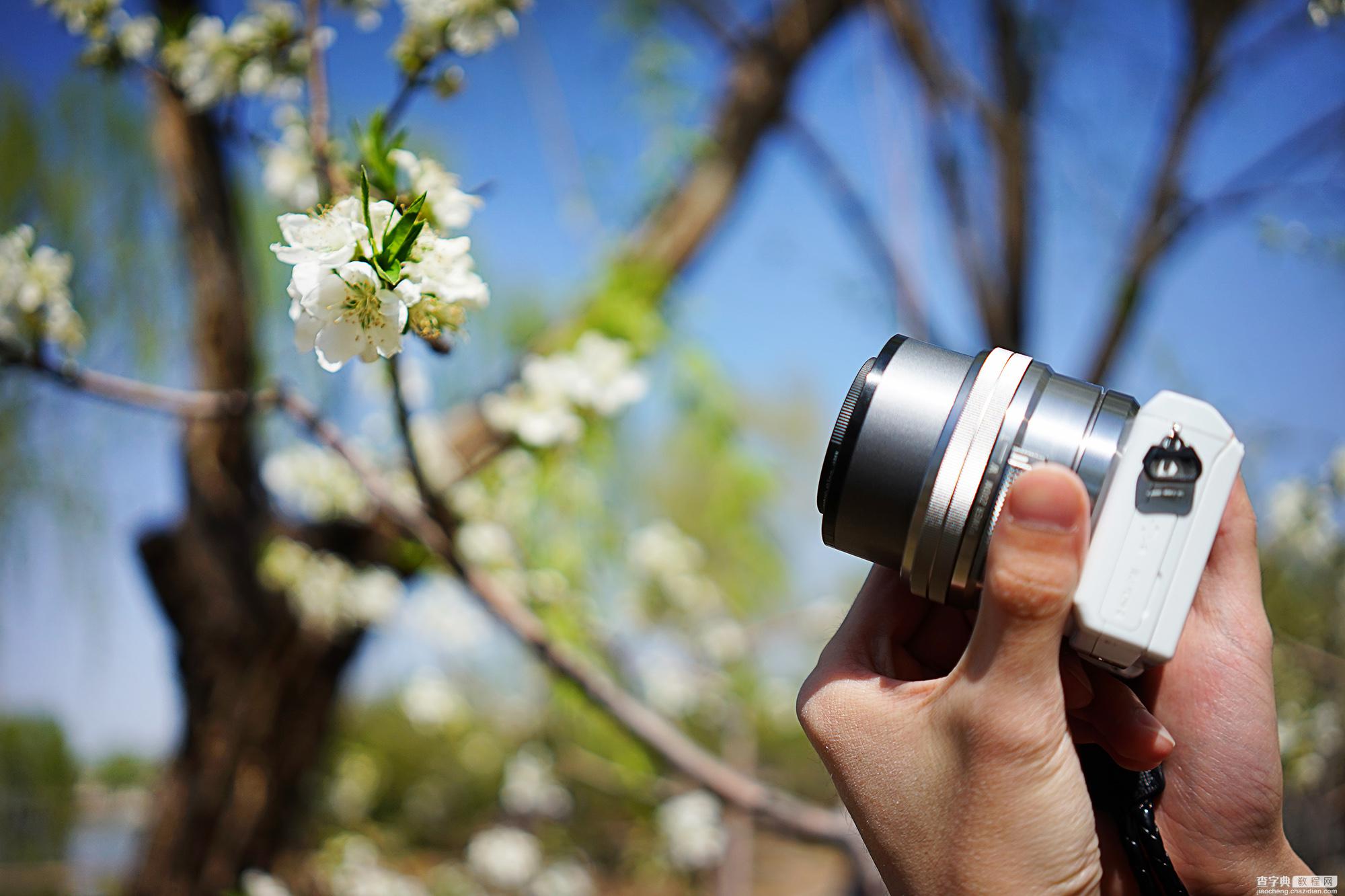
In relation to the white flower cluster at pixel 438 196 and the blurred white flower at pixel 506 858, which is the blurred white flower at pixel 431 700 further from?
the white flower cluster at pixel 438 196

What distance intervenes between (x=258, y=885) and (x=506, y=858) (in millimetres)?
998

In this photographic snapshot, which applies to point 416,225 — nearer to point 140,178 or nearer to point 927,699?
point 927,699

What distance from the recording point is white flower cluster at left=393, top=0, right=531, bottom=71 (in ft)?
2.50

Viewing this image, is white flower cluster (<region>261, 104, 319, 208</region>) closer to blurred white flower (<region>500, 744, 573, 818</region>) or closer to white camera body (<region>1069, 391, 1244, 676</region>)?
white camera body (<region>1069, 391, 1244, 676</region>)

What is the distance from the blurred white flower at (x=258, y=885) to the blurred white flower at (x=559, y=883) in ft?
3.05

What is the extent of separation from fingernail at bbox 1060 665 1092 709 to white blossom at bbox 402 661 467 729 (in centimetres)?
234

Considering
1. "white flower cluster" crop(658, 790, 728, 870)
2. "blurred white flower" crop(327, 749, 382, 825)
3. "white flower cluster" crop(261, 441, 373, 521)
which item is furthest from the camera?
"blurred white flower" crop(327, 749, 382, 825)

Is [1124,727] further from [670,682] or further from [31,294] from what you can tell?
[670,682]

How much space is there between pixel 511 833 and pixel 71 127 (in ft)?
8.42

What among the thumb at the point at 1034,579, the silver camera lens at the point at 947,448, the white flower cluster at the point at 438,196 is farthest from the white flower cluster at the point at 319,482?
the thumb at the point at 1034,579

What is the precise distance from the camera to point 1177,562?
0.44 m

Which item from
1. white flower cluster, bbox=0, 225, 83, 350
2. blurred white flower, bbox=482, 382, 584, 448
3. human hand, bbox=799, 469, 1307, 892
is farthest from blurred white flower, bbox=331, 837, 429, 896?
human hand, bbox=799, 469, 1307, 892

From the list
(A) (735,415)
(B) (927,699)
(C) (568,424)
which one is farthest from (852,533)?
(A) (735,415)

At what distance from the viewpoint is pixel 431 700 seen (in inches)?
98.7
